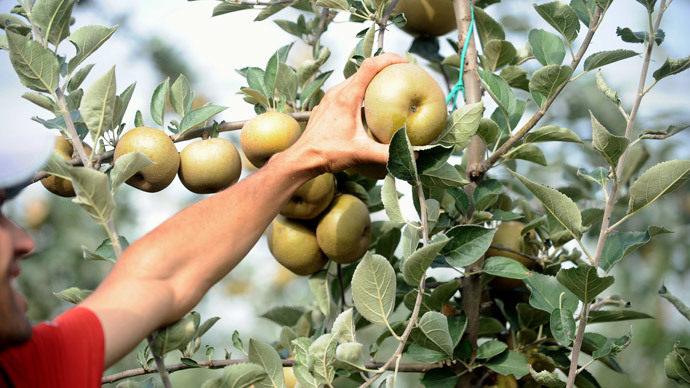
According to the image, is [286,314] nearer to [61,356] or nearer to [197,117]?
[197,117]

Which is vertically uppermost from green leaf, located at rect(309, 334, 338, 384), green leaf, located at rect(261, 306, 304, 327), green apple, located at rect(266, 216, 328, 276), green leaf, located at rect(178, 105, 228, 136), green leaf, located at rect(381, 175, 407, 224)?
green leaf, located at rect(178, 105, 228, 136)

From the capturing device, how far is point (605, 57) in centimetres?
128

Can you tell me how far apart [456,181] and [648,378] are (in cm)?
289

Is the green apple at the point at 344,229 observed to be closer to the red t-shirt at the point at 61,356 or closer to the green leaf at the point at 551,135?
the green leaf at the point at 551,135

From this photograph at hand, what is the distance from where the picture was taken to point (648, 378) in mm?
3512

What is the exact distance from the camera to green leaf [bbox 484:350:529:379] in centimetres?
129

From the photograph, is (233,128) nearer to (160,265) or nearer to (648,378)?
(160,265)

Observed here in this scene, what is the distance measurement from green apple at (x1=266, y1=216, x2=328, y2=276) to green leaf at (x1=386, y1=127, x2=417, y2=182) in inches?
18.0

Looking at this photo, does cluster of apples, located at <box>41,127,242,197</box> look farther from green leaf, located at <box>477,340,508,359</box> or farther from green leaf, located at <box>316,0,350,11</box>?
green leaf, located at <box>477,340,508,359</box>

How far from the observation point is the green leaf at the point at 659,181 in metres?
1.09

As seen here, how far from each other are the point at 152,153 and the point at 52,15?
0.90 feet

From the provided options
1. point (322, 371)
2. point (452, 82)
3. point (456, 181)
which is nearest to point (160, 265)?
point (322, 371)

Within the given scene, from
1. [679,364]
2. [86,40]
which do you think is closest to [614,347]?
[679,364]

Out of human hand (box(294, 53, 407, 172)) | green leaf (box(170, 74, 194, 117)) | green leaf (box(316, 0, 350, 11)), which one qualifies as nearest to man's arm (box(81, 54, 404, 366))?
human hand (box(294, 53, 407, 172))
